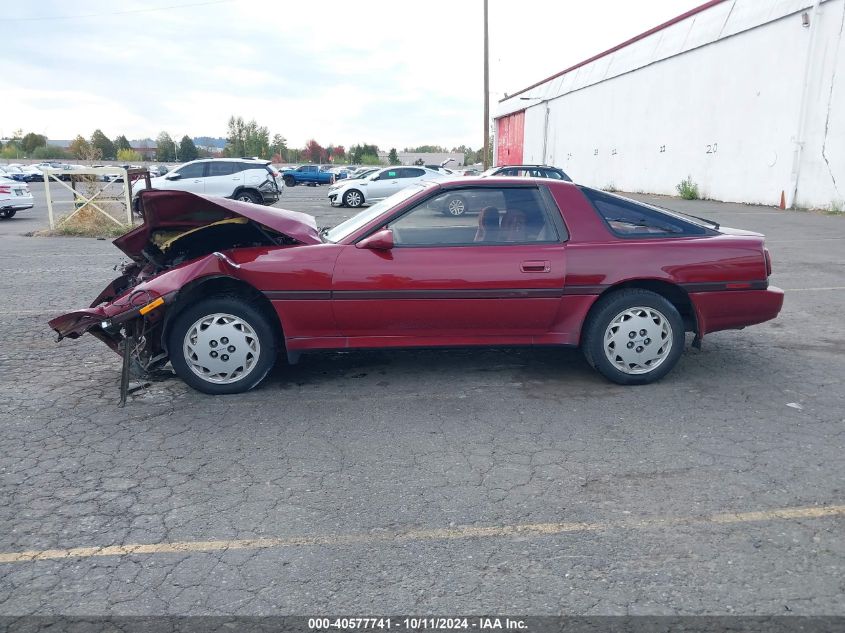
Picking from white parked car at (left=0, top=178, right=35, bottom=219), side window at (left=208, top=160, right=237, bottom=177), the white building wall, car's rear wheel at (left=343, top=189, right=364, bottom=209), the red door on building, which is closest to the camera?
the white building wall

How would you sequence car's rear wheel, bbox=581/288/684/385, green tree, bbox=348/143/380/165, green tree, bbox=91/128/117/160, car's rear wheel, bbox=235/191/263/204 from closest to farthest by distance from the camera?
car's rear wheel, bbox=581/288/684/385
car's rear wheel, bbox=235/191/263/204
green tree, bbox=91/128/117/160
green tree, bbox=348/143/380/165

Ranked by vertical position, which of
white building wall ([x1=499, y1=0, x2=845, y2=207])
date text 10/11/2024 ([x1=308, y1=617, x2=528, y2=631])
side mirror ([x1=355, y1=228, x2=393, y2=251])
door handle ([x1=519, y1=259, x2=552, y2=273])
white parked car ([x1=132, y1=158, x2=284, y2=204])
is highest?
white building wall ([x1=499, y1=0, x2=845, y2=207])

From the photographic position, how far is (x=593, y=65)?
3425 centimetres

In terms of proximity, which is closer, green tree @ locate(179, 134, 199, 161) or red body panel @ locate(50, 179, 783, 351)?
red body panel @ locate(50, 179, 783, 351)

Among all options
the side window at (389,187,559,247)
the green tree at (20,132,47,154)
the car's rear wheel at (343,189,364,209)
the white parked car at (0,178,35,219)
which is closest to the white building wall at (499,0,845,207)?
the car's rear wheel at (343,189,364,209)

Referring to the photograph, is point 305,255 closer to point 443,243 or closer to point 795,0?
point 443,243

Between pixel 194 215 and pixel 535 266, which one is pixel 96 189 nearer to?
pixel 194 215

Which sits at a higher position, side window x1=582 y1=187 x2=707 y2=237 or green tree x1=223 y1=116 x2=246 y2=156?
green tree x1=223 y1=116 x2=246 y2=156

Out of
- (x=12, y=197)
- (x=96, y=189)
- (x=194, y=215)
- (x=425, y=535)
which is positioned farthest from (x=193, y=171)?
(x=425, y=535)

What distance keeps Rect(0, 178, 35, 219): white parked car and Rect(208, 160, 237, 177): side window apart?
528 centimetres

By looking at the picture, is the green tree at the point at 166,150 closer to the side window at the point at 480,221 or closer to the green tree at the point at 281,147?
the green tree at the point at 281,147

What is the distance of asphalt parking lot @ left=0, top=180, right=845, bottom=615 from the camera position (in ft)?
8.95

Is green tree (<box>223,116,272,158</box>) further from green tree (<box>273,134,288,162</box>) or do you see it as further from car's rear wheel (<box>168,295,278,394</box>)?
car's rear wheel (<box>168,295,278,394</box>)

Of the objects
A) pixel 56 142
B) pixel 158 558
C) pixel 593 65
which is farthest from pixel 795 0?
pixel 56 142
